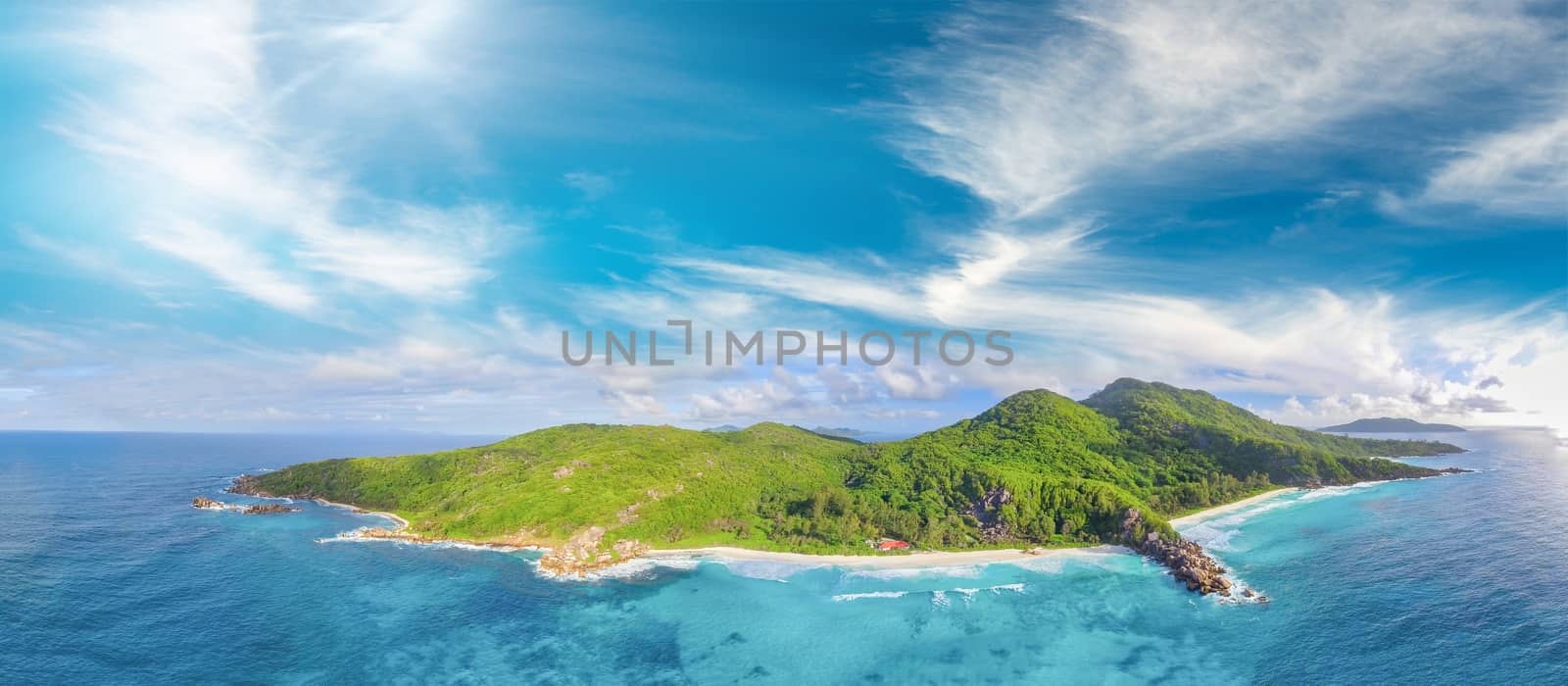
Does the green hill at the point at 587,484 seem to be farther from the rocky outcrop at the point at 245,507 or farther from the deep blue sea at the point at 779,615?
the deep blue sea at the point at 779,615

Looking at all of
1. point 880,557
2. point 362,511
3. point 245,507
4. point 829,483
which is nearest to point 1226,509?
point 829,483

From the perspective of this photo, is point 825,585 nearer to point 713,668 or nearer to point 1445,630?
point 713,668

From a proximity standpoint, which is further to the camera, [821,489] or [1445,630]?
[821,489]

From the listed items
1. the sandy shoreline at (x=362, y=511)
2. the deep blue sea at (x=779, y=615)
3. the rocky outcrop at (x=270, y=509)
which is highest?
the rocky outcrop at (x=270, y=509)

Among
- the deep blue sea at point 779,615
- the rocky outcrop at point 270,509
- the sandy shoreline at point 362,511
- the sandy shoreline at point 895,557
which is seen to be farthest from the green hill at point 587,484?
the deep blue sea at point 779,615

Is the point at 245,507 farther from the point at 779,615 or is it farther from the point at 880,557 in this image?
the point at 880,557

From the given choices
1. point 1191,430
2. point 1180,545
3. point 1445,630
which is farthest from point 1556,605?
point 1191,430

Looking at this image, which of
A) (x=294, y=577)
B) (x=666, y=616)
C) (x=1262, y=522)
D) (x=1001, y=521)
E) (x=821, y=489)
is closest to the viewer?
(x=666, y=616)
